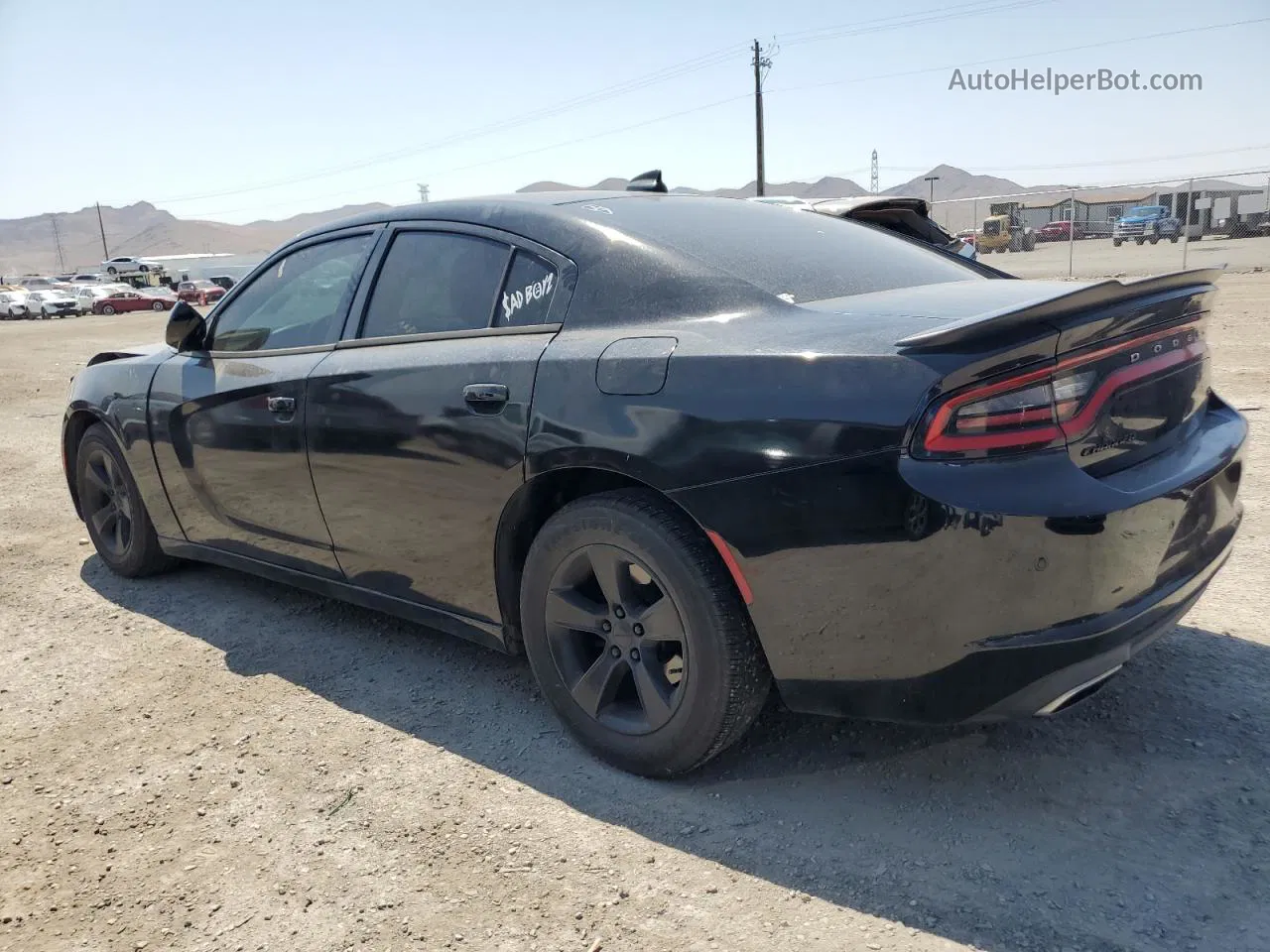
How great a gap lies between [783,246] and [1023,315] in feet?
3.70

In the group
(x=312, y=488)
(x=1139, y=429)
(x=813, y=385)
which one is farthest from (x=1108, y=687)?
(x=312, y=488)

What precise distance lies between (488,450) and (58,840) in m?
1.55

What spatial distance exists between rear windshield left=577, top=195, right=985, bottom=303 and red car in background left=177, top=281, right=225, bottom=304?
48.8 metres

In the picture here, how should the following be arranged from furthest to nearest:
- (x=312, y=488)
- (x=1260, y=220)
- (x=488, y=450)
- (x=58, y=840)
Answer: (x=1260, y=220) → (x=312, y=488) → (x=488, y=450) → (x=58, y=840)

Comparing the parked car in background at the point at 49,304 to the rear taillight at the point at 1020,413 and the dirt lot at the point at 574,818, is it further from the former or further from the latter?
the rear taillight at the point at 1020,413

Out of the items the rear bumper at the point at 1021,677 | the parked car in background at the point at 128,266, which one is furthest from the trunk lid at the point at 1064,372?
the parked car in background at the point at 128,266

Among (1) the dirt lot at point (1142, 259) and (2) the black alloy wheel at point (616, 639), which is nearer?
(2) the black alloy wheel at point (616, 639)

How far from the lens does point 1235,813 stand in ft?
7.90

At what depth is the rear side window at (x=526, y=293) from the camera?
2971 millimetres

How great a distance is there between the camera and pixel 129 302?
46656mm

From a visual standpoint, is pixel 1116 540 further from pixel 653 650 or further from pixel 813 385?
pixel 653 650

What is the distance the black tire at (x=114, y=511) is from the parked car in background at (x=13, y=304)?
44.5m

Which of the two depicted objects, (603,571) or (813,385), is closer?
(813,385)

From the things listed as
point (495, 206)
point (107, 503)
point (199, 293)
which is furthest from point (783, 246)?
point (199, 293)
